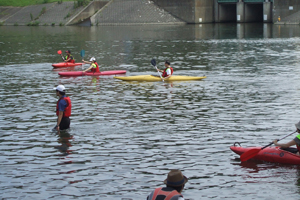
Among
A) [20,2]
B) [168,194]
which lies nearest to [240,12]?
[20,2]

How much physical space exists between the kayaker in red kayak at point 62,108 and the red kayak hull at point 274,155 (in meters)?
5.45

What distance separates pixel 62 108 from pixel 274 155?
6.74 metres

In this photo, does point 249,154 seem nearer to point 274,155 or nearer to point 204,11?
point 274,155

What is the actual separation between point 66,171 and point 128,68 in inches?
742

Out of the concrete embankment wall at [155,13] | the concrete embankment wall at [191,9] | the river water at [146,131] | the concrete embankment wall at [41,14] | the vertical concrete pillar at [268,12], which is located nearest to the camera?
the river water at [146,131]

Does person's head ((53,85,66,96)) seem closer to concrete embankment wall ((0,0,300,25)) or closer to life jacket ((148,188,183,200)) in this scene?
life jacket ((148,188,183,200))

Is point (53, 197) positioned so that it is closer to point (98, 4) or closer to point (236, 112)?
point (236, 112)

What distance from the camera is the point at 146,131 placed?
15.4 meters

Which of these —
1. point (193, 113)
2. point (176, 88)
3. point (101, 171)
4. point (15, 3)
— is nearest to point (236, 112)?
point (193, 113)

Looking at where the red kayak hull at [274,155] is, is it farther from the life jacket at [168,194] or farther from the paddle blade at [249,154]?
the life jacket at [168,194]

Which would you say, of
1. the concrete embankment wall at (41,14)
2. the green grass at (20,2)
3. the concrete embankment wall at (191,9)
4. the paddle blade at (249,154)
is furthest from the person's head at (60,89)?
the green grass at (20,2)

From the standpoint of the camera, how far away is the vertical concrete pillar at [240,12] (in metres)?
76.4

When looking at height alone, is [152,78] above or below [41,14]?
below

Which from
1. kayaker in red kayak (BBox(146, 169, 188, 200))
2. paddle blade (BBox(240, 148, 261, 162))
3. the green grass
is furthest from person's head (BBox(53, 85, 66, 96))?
the green grass
